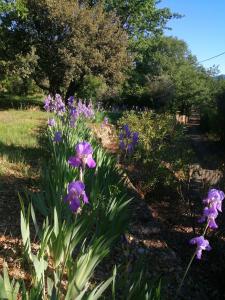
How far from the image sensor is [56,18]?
17.0 m

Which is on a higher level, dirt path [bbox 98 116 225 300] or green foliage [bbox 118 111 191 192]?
green foliage [bbox 118 111 191 192]

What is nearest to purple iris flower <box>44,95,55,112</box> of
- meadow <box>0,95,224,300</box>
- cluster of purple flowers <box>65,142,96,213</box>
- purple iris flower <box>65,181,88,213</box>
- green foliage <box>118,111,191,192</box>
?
meadow <box>0,95,224,300</box>

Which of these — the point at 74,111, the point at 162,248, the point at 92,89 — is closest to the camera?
the point at 162,248

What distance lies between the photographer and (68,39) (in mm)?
17281

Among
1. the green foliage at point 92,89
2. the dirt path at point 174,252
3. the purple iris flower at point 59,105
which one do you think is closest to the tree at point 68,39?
the green foliage at point 92,89

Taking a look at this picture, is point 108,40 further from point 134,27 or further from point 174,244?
point 174,244

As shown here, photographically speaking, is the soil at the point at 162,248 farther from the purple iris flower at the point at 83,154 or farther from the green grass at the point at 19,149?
the purple iris flower at the point at 83,154

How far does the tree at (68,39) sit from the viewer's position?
17.0 m

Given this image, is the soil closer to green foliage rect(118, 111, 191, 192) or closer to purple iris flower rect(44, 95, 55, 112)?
green foliage rect(118, 111, 191, 192)

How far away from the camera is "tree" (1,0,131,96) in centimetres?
1697

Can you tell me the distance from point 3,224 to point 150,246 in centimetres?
146

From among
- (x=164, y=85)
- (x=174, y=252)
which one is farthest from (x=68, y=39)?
(x=174, y=252)

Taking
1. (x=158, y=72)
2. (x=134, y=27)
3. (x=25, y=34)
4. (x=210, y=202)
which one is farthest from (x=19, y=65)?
(x=158, y=72)

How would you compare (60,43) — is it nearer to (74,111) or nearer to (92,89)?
(92,89)
